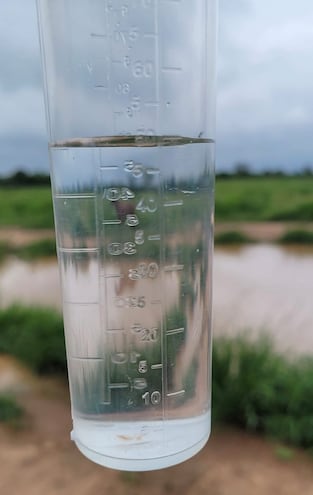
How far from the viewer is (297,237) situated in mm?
993

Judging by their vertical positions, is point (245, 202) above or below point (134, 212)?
below

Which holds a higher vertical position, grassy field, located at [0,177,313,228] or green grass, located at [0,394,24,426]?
grassy field, located at [0,177,313,228]

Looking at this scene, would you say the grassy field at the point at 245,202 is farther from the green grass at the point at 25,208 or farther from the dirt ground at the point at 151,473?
the dirt ground at the point at 151,473

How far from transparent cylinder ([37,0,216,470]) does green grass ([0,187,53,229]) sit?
0.47m

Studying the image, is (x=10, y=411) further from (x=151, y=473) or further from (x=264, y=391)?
(x=264, y=391)

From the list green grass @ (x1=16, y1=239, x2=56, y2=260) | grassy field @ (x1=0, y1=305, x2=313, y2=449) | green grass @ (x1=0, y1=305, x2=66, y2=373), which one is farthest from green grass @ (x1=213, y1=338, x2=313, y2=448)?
green grass @ (x1=16, y1=239, x2=56, y2=260)

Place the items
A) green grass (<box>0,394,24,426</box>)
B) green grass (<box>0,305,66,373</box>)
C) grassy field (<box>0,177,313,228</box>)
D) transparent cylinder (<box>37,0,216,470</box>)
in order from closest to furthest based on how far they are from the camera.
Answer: transparent cylinder (<box>37,0,216,470</box>)
green grass (<box>0,394,24,426</box>)
green grass (<box>0,305,66,373</box>)
grassy field (<box>0,177,313,228</box>)

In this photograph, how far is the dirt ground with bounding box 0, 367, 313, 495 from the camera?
0.59 meters

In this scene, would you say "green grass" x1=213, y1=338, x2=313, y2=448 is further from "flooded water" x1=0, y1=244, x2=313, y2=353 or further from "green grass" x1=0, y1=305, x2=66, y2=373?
"green grass" x1=0, y1=305, x2=66, y2=373

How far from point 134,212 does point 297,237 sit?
2.22ft

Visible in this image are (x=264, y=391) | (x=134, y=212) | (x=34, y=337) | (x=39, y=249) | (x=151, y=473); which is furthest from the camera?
(x=39, y=249)

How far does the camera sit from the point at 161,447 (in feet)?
1.40

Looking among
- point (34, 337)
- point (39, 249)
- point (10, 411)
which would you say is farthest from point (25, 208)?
point (10, 411)

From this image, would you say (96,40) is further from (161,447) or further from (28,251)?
(28,251)
